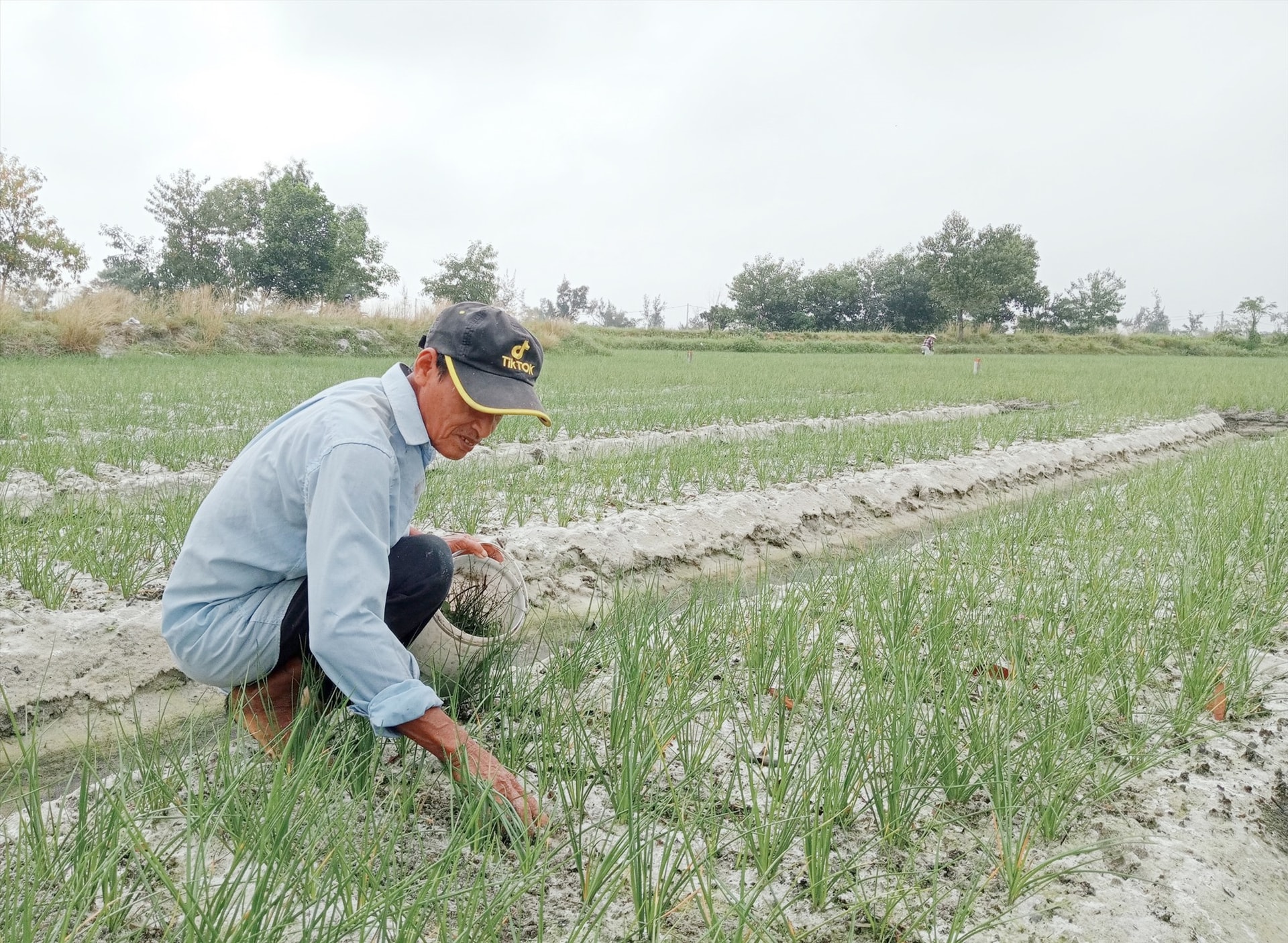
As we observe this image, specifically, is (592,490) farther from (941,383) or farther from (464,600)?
(941,383)

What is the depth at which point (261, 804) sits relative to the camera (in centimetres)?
145

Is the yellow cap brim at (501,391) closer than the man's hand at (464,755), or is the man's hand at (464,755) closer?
the man's hand at (464,755)

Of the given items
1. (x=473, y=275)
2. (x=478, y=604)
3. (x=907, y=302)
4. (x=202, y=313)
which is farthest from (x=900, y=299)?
(x=478, y=604)

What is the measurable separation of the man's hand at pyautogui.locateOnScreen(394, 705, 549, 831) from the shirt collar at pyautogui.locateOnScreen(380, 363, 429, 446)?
52cm

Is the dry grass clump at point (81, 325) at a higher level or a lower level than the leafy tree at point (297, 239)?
lower

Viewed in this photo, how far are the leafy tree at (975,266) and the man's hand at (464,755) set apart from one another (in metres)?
36.4

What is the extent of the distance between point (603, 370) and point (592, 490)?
33.9 ft

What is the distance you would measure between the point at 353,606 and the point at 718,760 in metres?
0.98

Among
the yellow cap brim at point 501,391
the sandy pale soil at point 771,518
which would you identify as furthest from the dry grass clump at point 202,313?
the yellow cap brim at point 501,391

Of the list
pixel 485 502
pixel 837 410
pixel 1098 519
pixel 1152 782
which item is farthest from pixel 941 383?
pixel 1152 782

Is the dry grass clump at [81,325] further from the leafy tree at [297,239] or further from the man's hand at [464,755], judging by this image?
the man's hand at [464,755]

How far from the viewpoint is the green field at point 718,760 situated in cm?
126

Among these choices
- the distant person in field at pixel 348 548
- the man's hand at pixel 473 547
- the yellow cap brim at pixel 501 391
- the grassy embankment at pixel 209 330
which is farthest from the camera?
the grassy embankment at pixel 209 330

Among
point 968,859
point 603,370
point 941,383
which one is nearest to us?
point 968,859
